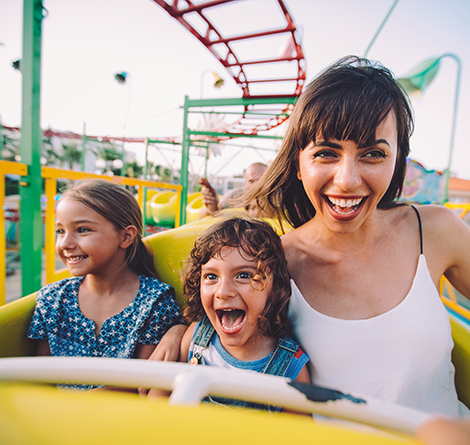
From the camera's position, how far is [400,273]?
0.86 metres

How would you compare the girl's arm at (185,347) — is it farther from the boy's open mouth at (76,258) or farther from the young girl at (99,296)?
the boy's open mouth at (76,258)

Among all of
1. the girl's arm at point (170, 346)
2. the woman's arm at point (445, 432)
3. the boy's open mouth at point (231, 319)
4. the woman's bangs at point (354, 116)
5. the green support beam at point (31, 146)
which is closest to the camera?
the woman's arm at point (445, 432)

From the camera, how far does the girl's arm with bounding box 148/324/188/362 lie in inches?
36.7

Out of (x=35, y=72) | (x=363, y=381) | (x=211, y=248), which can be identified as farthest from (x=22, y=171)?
(x=363, y=381)

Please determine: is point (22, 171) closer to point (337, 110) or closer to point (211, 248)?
point (211, 248)

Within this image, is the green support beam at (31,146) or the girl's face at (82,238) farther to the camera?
the green support beam at (31,146)

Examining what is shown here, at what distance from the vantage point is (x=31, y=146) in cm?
135

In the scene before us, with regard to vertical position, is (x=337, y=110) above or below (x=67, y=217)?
above

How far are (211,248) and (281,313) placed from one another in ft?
1.01

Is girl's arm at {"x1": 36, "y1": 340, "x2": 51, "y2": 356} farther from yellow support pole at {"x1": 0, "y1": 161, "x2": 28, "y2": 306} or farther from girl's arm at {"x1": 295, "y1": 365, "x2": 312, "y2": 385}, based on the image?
girl's arm at {"x1": 295, "y1": 365, "x2": 312, "y2": 385}

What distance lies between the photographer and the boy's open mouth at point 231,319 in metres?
0.83

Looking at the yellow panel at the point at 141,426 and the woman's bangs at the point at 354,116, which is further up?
the woman's bangs at the point at 354,116

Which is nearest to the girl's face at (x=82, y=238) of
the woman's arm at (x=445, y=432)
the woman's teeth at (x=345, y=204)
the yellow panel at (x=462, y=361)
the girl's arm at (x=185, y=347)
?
→ the girl's arm at (x=185, y=347)

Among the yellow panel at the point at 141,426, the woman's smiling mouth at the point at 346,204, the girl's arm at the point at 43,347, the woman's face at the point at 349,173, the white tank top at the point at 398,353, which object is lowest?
the girl's arm at the point at 43,347
